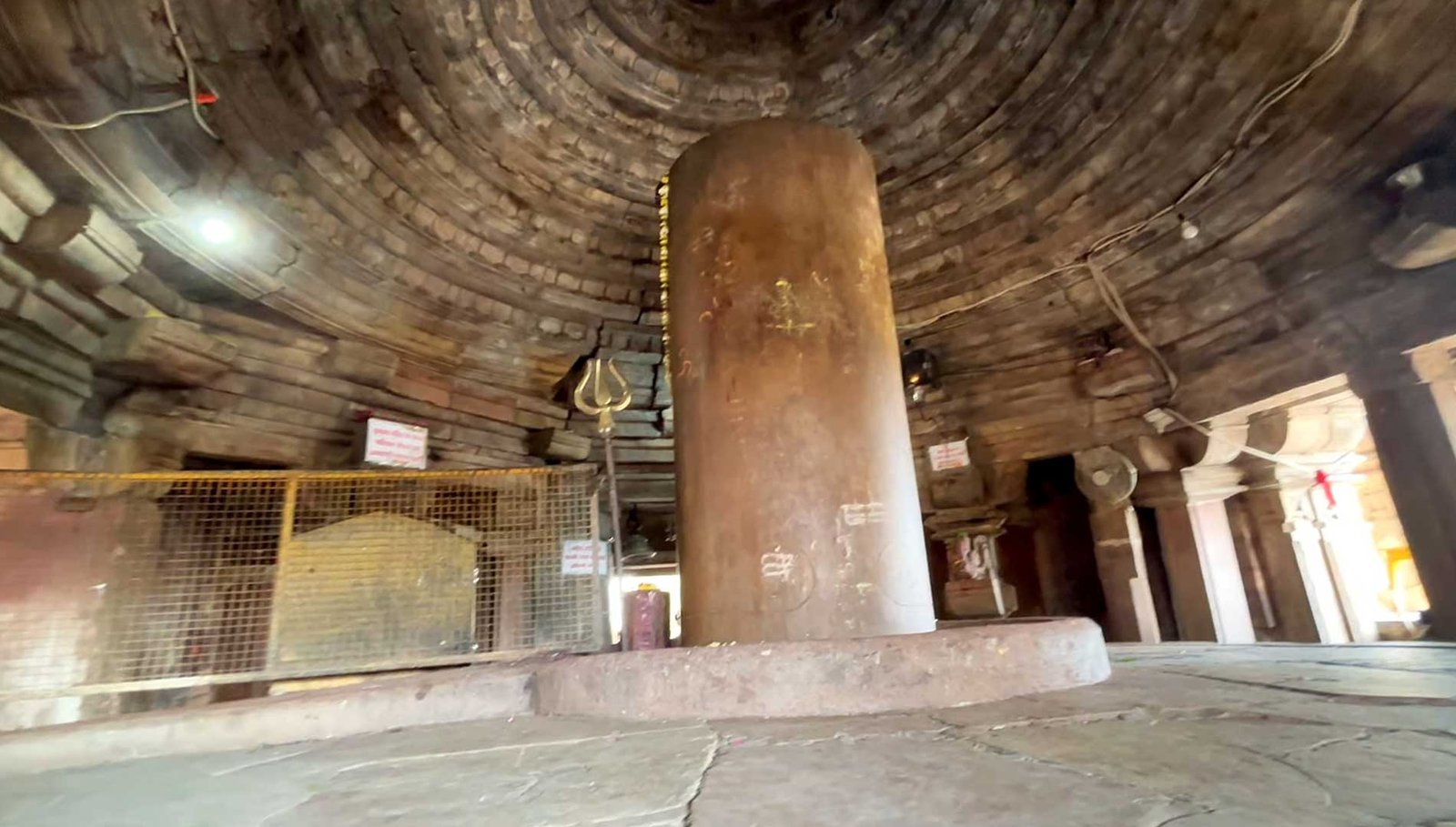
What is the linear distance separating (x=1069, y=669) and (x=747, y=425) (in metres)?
1.56

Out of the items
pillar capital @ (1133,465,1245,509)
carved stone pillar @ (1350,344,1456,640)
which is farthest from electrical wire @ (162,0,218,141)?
pillar capital @ (1133,465,1245,509)

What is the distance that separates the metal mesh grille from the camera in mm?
4340

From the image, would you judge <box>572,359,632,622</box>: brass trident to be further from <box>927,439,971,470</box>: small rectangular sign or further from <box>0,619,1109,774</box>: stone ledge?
<box>927,439,971,470</box>: small rectangular sign

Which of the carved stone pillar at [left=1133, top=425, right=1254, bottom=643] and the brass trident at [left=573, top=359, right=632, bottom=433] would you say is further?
the carved stone pillar at [left=1133, top=425, right=1254, bottom=643]

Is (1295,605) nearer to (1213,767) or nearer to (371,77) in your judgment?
(1213,767)

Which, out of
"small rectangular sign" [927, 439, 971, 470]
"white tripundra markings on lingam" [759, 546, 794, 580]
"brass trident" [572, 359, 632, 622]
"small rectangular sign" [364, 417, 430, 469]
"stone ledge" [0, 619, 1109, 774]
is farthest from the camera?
"small rectangular sign" [927, 439, 971, 470]

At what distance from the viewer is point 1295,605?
285 inches

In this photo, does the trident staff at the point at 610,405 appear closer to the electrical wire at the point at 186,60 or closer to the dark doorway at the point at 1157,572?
the electrical wire at the point at 186,60

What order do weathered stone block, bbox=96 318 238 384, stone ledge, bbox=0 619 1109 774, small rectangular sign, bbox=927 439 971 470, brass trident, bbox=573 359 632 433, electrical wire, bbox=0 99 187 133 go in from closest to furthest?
stone ledge, bbox=0 619 1109 774
electrical wire, bbox=0 99 187 133
brass trident, bbox=573 359 632 433
weathered stone block, bbox=96 318 238 384
small rectangular sign, bbox=927 439 971 470

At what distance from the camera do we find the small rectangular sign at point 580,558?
14.8 feet

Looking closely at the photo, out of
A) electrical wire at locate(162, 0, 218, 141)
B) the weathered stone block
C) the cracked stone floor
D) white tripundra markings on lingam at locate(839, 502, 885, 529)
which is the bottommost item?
the cracked stone floor

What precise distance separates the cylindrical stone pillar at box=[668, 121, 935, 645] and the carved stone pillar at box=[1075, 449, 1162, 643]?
447cm

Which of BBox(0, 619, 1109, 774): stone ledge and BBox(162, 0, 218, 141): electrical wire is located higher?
BBox(162, 0, 218, 141): electrical wire

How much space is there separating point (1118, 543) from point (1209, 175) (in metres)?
3.54
